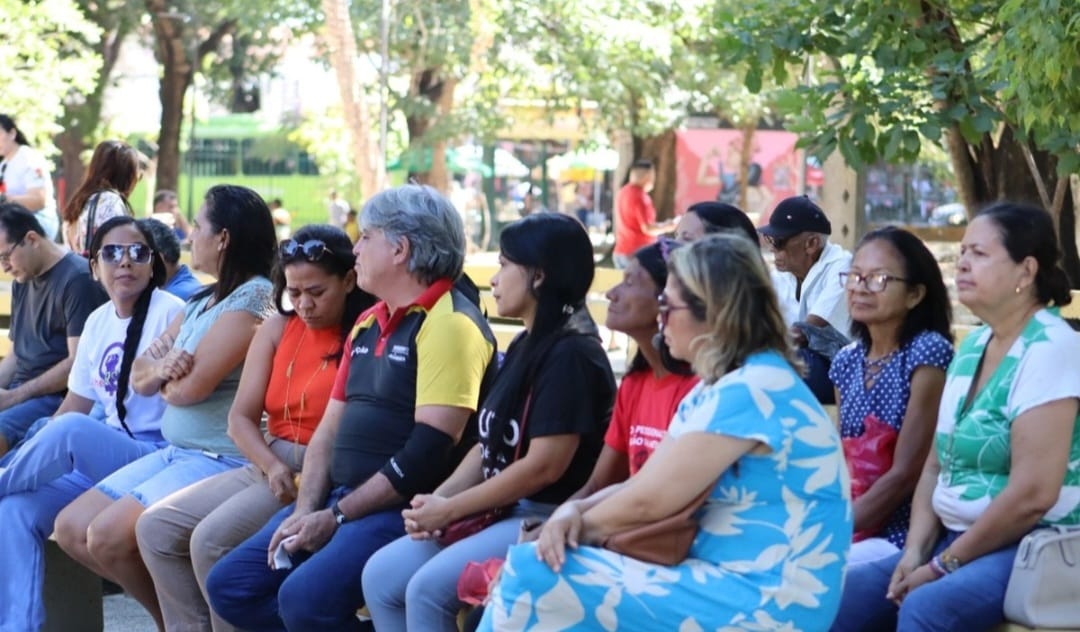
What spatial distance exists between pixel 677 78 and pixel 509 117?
3.03m

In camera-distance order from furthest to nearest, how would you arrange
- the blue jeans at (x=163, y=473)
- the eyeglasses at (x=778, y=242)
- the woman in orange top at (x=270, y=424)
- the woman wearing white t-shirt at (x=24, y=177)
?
the woman wearing white t-shirt at (x=24, y=177) → the eyeglasses at (x=778, y=242) → the blue jeans at (x=163, y=473) → the woman in orange top at (x=270, y=424)

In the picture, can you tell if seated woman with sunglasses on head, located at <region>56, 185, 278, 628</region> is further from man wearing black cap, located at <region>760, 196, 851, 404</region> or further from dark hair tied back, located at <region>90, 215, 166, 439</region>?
man wearing black cap, located at <region>760, 196, 851, 404</region>

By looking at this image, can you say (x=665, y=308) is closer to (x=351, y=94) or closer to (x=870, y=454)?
(x=870, y=454)

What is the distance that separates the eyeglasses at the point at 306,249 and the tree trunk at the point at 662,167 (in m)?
25.5

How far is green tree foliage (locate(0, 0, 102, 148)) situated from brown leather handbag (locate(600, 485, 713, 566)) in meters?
19.0

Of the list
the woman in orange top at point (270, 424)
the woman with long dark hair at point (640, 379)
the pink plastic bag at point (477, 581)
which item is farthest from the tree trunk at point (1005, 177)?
the pink plastic bag at point (477, 581)

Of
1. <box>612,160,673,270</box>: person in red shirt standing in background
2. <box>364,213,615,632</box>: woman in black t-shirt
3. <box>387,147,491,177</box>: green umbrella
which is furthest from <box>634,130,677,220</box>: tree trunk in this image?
<box>364,213,615,632</box>: woman in black t-shirt

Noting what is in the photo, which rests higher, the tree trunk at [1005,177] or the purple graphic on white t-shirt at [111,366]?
the tree trunk at [1005,177]

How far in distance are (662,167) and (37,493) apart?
25640mm

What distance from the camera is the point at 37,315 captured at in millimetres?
7410

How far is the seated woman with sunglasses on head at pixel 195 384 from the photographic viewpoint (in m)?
5.70

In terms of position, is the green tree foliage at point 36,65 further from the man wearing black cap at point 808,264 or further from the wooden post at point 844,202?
the man wearing black cap at point 808,264

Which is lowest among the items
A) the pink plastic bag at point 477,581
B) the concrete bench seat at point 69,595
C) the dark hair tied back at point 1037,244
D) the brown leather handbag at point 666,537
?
the concrete bench seat at point 69,595

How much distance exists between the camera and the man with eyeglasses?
720 cm
